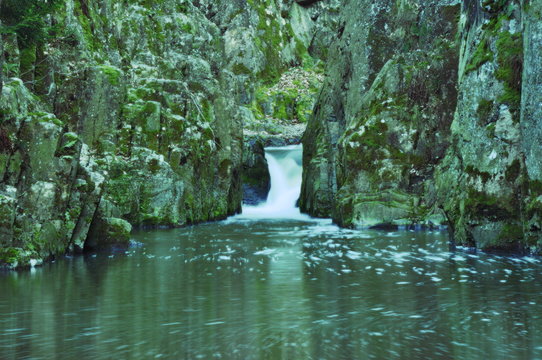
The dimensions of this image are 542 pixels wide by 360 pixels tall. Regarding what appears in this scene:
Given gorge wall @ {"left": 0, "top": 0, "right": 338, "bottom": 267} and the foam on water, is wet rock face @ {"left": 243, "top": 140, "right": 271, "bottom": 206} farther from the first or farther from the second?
gorge wall @ {"left": 0, "top": 0, "right": 338, "bottom": 267}

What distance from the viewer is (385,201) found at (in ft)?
89.9

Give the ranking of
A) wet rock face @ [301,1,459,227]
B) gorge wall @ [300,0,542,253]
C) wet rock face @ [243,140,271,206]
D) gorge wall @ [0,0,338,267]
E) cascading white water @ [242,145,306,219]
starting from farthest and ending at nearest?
1. wet rock face @ [243,140,271,206]
2. cascading white water @ [242,145,306,219]
3. wet rock face @ [301,1,459,227]
4. gorge wall @ [300,0,542,253]
5. gorge wall @ [0,0,338,267]

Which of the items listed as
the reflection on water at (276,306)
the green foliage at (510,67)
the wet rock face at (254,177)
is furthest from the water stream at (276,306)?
the wet rock face at (254,177)

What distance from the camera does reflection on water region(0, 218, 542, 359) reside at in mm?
7359

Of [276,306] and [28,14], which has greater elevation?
[28,14]

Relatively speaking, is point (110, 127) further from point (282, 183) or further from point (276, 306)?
point (282, 183)

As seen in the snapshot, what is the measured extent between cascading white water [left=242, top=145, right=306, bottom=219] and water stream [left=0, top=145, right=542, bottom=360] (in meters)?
25.6

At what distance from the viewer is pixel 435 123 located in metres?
28.2

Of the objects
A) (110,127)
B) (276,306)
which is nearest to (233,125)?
(110,127)

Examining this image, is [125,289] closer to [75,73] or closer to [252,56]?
[75,73]

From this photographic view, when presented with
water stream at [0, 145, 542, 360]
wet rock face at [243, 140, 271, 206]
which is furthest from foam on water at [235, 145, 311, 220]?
water stream at [0, 145, 542, 360]

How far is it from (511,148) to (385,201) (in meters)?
11.0

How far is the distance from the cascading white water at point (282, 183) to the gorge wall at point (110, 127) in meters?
3.08

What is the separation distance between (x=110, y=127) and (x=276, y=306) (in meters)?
21.4
